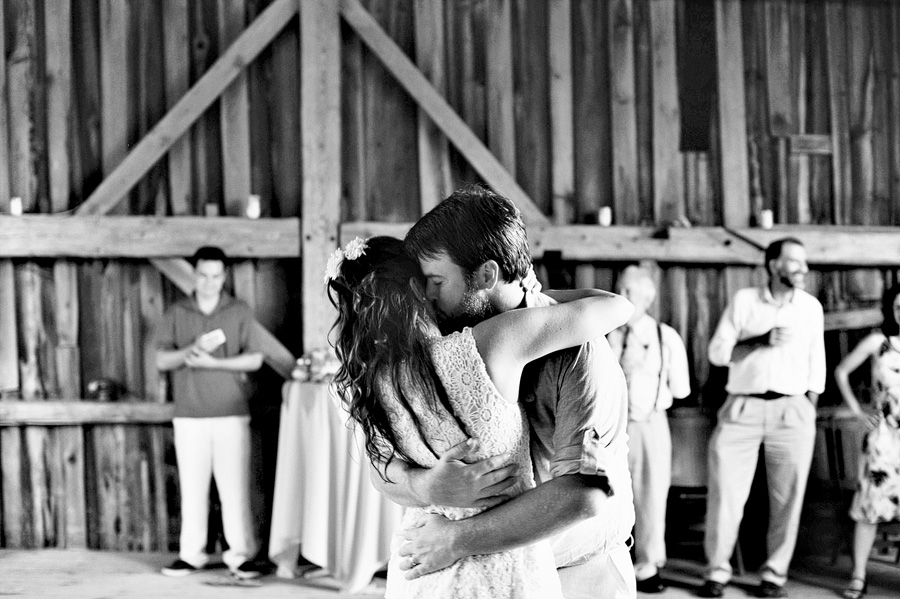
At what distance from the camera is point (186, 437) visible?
15.9 feet

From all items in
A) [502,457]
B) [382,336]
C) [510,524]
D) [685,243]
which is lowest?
[510,524]

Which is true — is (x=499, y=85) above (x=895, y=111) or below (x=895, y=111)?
above

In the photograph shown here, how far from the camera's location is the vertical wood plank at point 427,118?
5531mm

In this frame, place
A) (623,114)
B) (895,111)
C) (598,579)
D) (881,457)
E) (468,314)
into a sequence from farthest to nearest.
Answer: (895,111) → (623,114) → (881,457) → (598,579) → (468,314)

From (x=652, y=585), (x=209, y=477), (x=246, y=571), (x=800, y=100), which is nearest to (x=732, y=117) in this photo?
(x=800, y=100)

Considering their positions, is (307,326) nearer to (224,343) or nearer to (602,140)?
(224,343)

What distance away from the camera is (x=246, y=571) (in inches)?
191

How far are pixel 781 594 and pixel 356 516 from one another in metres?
2.21

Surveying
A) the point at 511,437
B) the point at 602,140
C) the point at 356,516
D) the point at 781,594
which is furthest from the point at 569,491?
the point at 602,140

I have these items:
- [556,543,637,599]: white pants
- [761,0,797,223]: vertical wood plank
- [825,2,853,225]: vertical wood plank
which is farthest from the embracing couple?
[825,2,853,225]: vertical wood plank

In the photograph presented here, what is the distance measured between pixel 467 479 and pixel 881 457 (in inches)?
146

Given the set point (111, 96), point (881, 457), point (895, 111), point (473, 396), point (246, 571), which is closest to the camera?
point (473, 396)

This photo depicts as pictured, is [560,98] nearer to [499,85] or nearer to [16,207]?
[499,85]

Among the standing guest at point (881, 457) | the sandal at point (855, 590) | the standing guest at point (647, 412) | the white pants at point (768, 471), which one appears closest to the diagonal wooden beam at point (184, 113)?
the standing guest at point (647, 412)
